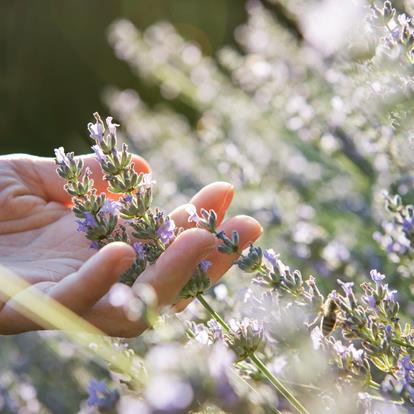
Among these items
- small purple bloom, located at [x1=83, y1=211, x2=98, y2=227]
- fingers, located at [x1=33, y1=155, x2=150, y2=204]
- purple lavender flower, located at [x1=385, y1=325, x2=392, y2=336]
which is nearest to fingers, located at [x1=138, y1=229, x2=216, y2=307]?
small purple bloom, located at [x1=83, y1=211, x2=98, y2=227]

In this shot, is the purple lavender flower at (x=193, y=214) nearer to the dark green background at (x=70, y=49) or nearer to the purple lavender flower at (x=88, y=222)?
the purple lavender flower at (x=88, y=222)

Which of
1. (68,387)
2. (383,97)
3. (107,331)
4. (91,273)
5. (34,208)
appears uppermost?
(383,97)

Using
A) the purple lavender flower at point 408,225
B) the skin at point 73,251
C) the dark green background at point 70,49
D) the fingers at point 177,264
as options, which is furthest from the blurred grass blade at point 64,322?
the dark green background at point 70,49

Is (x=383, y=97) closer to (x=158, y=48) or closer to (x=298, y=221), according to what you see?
(x=298, y=221)

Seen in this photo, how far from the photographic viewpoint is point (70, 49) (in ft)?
23.7

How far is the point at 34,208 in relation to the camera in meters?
1.55

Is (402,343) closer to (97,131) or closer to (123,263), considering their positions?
(123,263)

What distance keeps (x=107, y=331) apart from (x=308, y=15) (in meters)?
1.45

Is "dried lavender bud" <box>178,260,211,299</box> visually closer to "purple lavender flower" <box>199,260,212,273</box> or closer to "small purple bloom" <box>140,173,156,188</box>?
"purple lavender flower" <box>199,260,212,273</box>

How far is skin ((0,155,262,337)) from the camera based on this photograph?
3.00 feet

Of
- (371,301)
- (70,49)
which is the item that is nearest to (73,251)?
(371,301)

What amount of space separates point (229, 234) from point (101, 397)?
297mm

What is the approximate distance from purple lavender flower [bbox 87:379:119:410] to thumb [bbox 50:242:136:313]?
0.11 metres

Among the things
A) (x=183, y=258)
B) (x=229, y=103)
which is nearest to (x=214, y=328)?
(x=183, y=258)
